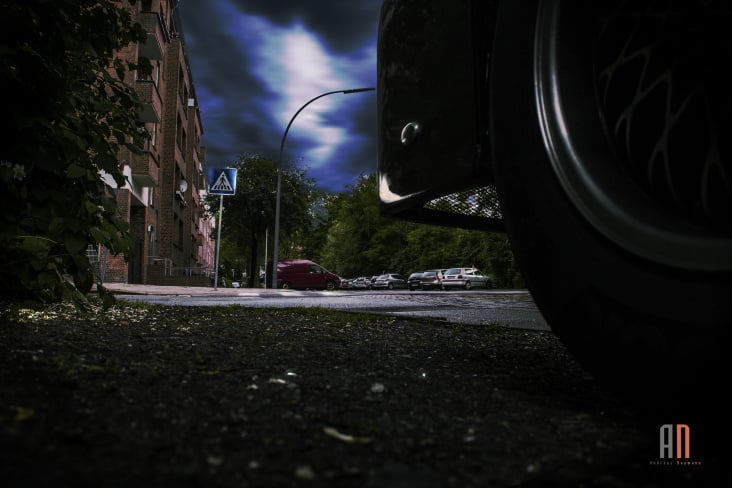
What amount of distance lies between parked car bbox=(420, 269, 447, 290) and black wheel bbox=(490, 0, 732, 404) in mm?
35206

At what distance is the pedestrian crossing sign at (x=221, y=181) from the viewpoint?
49.2 ft

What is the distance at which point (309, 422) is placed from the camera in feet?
3.90

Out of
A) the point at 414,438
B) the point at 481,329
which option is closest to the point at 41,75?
the point at 414,438

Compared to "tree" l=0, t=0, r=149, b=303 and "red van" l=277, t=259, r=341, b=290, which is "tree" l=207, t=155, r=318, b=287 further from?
"tree" l=0, t=0, r=149, b=303

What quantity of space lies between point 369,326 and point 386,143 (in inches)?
68.8

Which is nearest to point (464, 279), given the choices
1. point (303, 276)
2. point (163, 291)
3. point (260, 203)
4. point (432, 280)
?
point (432, 280)

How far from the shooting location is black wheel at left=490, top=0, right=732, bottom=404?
108 centimetres

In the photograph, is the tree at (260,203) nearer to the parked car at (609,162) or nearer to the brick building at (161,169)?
the brick building at (161,169)

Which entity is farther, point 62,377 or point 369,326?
point 369,326

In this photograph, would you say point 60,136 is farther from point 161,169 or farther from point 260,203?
point 260,203

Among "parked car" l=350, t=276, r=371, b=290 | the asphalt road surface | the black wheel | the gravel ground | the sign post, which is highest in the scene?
the sign post

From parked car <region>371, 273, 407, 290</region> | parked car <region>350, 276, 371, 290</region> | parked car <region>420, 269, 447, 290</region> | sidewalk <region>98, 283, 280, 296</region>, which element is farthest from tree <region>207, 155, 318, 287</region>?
sidewalk <region>98, 283, 280, 296</region>

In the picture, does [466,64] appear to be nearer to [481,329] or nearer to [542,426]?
[542,426]

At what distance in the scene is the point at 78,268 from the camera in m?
2.87
